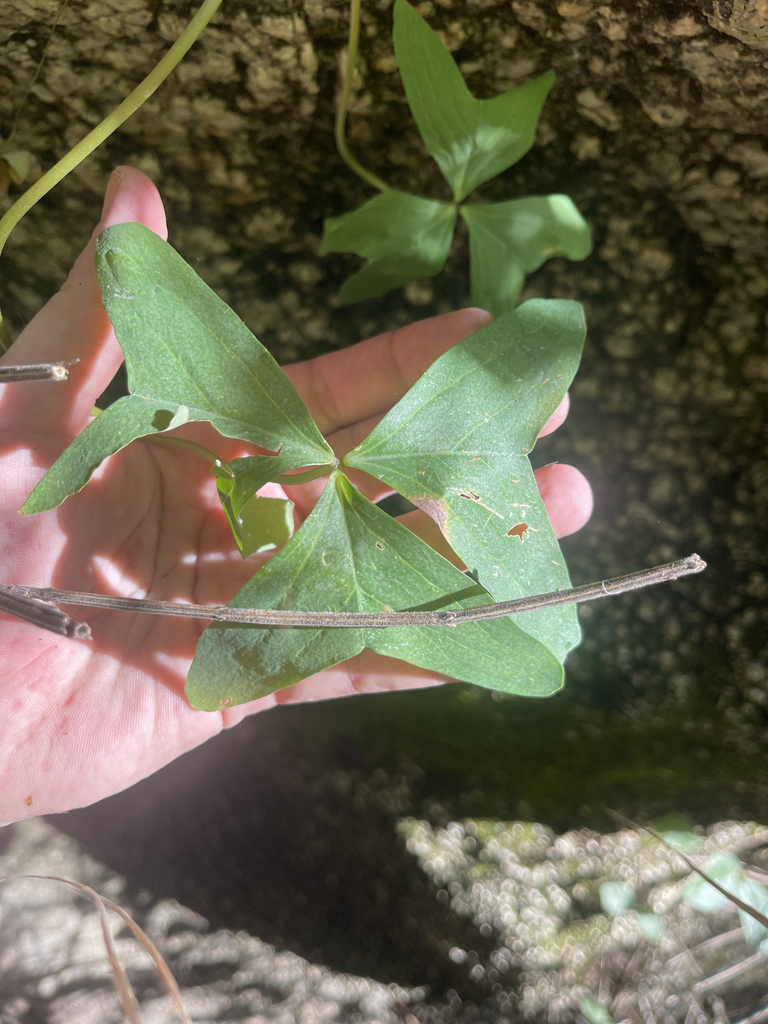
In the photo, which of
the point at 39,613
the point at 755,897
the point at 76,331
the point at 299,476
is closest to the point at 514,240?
the point at 299,476

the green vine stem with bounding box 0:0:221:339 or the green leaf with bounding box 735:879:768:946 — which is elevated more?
the green vine stem with bounding box 0:0:221:339

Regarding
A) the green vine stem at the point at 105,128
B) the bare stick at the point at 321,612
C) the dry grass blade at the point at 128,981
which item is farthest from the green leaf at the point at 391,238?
the dry grass blade at the point at 128,981

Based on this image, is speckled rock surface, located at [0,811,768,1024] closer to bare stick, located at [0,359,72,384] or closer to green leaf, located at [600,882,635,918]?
green leaf, located at [600,882,635,918]

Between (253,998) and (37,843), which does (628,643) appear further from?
(37,843)

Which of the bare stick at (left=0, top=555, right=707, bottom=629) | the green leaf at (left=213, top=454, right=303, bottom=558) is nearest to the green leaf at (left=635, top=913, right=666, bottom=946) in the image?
the bare stick at (left=0, top=555, right=707, bottom=629)

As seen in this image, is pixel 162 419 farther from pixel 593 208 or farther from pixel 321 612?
pixel 593 208

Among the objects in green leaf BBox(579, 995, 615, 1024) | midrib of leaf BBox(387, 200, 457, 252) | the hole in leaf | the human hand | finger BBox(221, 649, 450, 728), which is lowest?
green leaf BBox(579, 995, 615, 1024)
